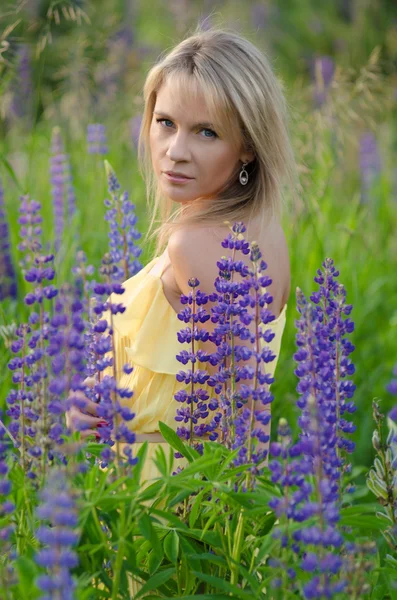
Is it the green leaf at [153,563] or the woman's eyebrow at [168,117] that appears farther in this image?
the woman's eyebrow at [168,117]

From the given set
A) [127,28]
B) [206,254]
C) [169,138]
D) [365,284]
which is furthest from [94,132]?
[127,28]

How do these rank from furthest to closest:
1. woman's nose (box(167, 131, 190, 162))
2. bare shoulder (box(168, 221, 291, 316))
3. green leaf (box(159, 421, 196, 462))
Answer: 1. woman's nose (box(167, 131, 190, 162))
2. bare shoulder (box(168, 221, 291, 316))
3. green leaf (box(159, 421, 196, 462))

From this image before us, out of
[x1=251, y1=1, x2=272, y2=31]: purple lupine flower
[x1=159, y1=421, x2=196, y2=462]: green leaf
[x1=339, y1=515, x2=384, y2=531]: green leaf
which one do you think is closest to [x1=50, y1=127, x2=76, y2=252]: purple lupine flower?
[x1=159, y1=421, x2=196, y2=462]: green leaf

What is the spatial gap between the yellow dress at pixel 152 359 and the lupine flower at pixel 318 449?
43 centimetres

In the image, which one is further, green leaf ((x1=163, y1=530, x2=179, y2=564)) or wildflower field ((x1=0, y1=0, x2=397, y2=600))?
green leaf ((x1=163, y1=530, x2=179, y2=564))

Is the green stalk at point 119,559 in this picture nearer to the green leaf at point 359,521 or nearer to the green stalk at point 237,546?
the green stalk at point 237,546

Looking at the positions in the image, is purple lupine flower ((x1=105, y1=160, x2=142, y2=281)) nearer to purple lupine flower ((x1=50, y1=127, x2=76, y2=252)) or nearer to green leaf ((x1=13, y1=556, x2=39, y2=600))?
green leaf ((x1=13, y1=556, x2=39, y2=600))

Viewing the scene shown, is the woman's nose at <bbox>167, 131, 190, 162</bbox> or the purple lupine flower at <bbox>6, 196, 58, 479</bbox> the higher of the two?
the woman's nose at <bbox>167, 131, 190, 162</bbox>

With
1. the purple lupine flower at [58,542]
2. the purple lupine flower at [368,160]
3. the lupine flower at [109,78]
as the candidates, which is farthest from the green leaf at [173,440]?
the purple lupine flower at [368,160]

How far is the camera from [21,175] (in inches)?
245

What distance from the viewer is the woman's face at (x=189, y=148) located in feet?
8.08

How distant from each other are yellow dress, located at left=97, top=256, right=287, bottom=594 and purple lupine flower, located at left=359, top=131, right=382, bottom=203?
13.6 feet

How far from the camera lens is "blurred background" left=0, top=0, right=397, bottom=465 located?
3.86 meters

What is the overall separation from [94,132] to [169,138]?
6.46ft
